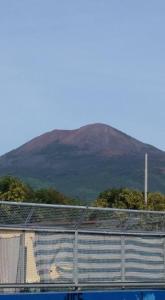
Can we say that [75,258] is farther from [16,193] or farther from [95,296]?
[16,193]

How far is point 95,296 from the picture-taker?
14.5m

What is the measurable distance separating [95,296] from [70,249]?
1176mm

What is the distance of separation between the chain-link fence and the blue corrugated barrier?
334mm

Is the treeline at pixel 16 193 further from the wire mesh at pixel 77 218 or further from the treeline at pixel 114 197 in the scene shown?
the wire mesh at pixel 77 218

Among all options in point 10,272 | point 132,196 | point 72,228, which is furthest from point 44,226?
point 132,196

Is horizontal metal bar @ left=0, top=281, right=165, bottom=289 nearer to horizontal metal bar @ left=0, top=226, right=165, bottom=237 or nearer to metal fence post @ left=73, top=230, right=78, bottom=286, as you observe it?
metal fence post @ left=73, top=230, right=78, bottom=286

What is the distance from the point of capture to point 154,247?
54.1ft

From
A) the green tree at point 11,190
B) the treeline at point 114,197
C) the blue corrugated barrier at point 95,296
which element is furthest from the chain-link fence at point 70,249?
the green tree at point 11,190

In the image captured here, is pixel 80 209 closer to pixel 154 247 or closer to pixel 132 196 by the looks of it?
pixel 154 247

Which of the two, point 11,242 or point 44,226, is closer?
point 11,242

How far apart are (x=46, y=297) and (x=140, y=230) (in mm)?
3727

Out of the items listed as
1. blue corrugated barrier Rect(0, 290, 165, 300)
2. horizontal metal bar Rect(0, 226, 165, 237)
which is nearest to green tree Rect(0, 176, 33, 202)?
horizontal metal bar Rect(0, 226, 165, 237)

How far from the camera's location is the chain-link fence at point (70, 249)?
14.9 m

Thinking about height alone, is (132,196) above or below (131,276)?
above
